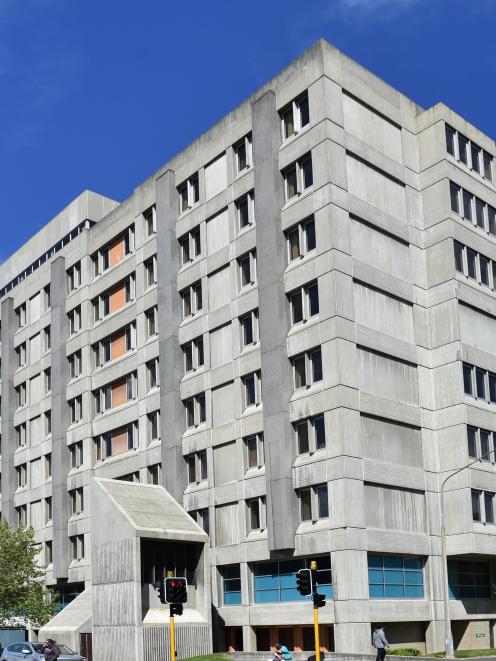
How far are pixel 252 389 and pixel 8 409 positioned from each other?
3133 centimetres

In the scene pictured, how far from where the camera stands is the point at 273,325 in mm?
46031

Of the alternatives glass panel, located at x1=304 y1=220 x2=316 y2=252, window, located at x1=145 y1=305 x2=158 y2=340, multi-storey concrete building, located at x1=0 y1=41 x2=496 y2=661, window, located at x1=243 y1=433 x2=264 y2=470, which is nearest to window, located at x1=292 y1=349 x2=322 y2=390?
multi-storey concrete building, located at x1=0 y1=41 x2=496 y2=661

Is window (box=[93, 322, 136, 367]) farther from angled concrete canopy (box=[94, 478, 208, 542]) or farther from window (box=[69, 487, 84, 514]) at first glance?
angled concrete canopy (box=[94, 478, 208, 542])

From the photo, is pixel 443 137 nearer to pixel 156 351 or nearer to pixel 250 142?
pixel 250 142

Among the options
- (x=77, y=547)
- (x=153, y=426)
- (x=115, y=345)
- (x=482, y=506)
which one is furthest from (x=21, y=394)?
(x=482, y=506)

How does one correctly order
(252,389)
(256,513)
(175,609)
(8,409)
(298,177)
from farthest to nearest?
(8,409), (252,389), (256,513), (298,177), (175,609)

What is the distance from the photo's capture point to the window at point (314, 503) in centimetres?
4291

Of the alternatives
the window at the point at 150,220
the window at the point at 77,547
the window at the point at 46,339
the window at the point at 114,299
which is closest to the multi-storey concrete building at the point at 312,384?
the window at the point at 150,220

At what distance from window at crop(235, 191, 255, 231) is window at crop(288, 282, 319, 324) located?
544cm

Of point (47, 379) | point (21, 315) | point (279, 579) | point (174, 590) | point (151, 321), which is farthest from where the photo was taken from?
point (21, 315)

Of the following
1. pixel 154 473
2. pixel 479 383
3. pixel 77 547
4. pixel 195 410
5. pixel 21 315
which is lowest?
pixel 77 547

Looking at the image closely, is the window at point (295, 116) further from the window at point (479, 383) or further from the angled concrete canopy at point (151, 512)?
the angled concrete canopy at point (151, 512)

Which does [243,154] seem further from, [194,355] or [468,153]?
[468,153]

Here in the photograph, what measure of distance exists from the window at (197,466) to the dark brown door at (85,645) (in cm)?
933
